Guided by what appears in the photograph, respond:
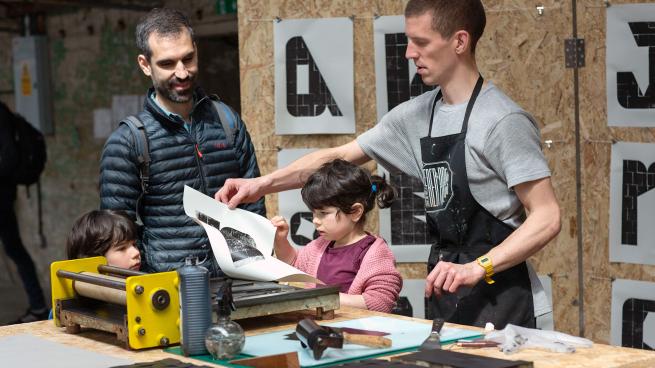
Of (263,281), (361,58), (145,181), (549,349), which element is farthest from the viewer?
(361,58)

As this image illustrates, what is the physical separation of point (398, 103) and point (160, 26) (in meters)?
1.77

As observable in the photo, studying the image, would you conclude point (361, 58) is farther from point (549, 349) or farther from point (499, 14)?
point (549, 349)

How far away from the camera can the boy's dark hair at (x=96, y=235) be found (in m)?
3.86

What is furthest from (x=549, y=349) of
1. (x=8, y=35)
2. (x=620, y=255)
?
(x=8, y=35)

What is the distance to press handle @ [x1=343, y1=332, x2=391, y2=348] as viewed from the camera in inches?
113

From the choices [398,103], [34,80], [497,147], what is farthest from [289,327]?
[34,80]

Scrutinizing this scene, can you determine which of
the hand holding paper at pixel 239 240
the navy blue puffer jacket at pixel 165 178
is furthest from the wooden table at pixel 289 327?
the navy blue puffer jacket at pixel 165 178

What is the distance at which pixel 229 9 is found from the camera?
9094mm

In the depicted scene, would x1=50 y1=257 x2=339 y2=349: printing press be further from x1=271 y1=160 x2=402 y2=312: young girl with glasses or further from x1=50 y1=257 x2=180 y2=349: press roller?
x1=271 y1=160 x2=402 y2=312: young girl with glasses

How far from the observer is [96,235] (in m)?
3.86

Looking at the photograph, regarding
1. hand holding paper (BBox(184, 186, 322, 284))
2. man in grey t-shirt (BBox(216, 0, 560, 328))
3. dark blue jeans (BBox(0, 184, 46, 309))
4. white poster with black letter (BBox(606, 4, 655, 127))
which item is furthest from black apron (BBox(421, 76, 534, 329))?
dark blue jeans (BBox(0, 184, 46, 309))

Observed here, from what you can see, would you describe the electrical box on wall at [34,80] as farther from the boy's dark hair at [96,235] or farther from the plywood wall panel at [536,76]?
the boy's dark hair at [96,235]

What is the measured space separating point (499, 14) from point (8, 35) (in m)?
7.04

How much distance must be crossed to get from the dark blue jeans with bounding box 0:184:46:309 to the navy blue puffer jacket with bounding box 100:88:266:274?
4.59 m
